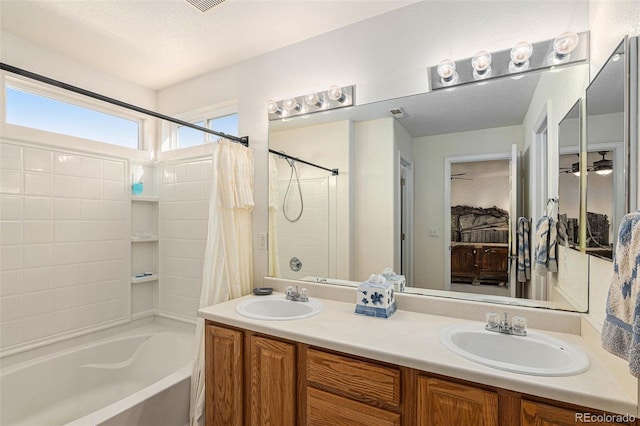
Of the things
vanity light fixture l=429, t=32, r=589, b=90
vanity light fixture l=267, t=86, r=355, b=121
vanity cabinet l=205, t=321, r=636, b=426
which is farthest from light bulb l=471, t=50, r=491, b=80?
vanity cabinet l=205, t=321, r=636, b=426

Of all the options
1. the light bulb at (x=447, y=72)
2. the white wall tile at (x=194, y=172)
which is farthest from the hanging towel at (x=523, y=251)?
the white wall tile at (x=194, y=172)

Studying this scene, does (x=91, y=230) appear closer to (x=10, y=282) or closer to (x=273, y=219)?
(x=10, y=282)

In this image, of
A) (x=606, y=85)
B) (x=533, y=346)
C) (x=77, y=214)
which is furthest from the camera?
(x=77, y=214)

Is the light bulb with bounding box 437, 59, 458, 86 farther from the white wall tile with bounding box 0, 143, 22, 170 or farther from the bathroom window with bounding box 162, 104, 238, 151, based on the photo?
the white wall tile with bounding box 0, 143, 22, 170

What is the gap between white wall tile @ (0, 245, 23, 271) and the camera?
2070 millimetres

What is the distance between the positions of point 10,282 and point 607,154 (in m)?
3.35

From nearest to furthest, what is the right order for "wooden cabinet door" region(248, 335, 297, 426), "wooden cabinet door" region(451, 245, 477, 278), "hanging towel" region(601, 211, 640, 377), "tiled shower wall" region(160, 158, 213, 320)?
"hanging towel" region(601, 211, 640, 377) < "wooden cabinet door" region(248, 335, 297, 426) < "wooden cabinet door" region(451, 245, 477, 278) < "tiled shower wall" region(160, 158, 213, 320)

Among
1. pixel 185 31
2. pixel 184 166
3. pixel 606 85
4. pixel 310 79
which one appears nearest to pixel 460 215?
pixel 606 85

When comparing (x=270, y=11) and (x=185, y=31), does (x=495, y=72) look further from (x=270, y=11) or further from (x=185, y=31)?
(x=185, y=31)

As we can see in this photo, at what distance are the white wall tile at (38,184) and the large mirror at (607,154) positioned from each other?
3.24 meters

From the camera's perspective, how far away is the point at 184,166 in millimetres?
2852

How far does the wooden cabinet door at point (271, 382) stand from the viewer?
149 cm

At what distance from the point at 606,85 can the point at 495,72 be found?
0.57 m

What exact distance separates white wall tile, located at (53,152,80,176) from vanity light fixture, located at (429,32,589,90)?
2649mm
